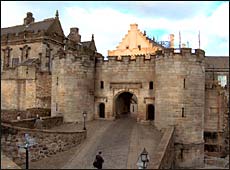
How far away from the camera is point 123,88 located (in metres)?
A: 24.0

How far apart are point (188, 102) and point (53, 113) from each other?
32.5 ft

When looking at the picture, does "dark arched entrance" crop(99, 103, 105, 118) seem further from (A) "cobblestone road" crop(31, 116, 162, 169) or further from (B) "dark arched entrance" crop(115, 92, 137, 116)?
(A) "cobblestone road" crop(31, 116, 162, 169)

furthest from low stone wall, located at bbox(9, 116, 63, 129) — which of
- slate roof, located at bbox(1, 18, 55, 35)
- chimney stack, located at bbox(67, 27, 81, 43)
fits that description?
chimney stack, located at bbox(67, 27, 81, 43)

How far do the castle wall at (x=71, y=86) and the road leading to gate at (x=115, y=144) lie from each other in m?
1.95

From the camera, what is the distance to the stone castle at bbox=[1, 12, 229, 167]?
792 inches

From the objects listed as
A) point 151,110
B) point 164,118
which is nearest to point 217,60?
point 151,110

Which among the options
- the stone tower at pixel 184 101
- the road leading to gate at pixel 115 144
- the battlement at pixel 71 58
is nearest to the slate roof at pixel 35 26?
the battlement at pixel 71 58

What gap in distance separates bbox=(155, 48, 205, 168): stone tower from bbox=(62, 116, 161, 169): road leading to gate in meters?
1.48

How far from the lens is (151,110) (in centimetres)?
2364

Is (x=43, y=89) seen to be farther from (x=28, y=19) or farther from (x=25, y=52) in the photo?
(x=28, y=19)

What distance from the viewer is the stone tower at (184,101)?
1989 cm

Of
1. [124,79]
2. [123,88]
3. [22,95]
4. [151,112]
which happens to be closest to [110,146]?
[151,112]

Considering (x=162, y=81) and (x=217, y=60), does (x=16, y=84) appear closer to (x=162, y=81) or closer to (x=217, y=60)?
(x=162, y=81)

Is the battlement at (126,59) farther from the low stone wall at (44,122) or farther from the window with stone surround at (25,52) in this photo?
the window with stone surround at (25,52)
